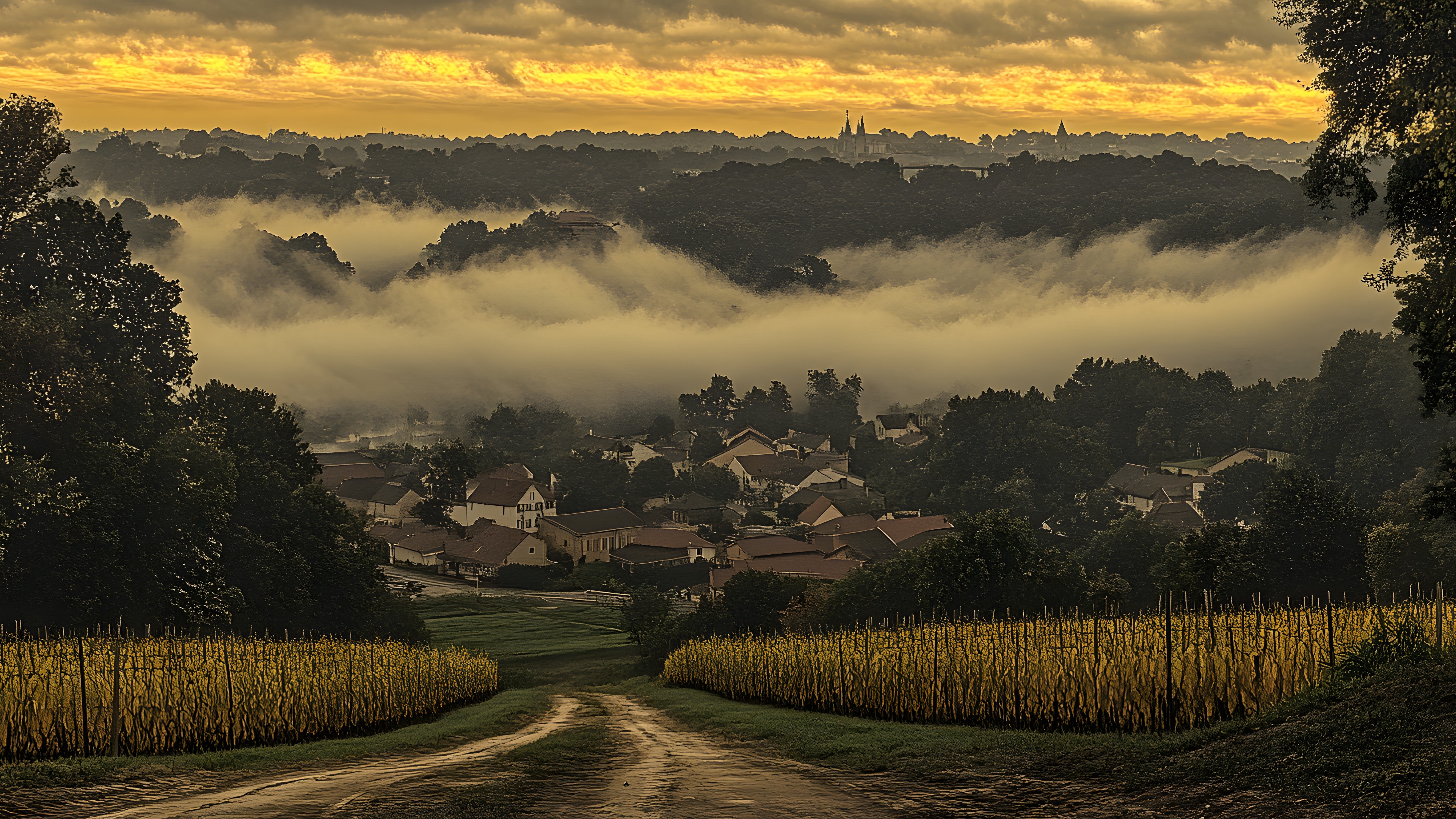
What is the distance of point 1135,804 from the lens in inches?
403

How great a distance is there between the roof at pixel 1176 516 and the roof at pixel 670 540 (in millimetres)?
37080

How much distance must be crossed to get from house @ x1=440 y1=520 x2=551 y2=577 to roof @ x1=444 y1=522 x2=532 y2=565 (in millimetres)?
31

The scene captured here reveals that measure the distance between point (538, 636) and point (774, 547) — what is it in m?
31.7

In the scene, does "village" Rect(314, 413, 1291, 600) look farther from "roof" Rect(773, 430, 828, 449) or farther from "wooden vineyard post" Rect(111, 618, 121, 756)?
"wooden vineyard post" Rect(111, 618, 121, 756)

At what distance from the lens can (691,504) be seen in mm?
120312

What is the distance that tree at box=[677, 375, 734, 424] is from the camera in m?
179

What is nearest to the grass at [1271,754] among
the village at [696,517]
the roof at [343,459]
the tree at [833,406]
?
the village at [696,517]

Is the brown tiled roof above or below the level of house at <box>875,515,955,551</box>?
below

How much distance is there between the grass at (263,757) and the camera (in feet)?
39.6

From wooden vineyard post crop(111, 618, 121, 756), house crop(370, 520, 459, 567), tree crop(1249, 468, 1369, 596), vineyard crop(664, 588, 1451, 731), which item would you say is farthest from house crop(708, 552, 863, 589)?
wooden vineyard post crop(111, 618, 121, 756)

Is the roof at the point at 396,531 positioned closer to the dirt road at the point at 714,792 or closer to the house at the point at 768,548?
the house at the point at 768,548

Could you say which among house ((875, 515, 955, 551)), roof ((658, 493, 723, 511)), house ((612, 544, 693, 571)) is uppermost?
roof ((658, 493, 723, 511))

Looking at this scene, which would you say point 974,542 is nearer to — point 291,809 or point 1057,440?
point 291,809

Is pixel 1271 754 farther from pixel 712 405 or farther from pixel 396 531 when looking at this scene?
pixel 712 405
